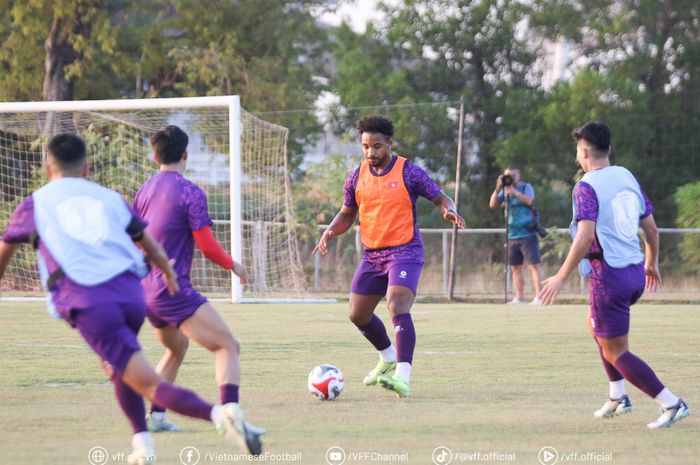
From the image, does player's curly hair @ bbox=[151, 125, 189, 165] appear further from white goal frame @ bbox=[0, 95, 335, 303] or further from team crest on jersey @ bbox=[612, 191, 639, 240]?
white goal frame @ bbox=[0, 95, 335, 303]

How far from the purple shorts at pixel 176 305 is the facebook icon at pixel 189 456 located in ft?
2.51

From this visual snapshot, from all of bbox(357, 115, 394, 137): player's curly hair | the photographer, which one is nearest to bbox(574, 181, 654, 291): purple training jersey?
bbox(357, 115, 394, 137): player's curly hair

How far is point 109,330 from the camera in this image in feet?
17.2

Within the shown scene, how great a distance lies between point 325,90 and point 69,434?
96.2 feet

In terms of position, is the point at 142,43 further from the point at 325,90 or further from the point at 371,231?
the point at 371,231

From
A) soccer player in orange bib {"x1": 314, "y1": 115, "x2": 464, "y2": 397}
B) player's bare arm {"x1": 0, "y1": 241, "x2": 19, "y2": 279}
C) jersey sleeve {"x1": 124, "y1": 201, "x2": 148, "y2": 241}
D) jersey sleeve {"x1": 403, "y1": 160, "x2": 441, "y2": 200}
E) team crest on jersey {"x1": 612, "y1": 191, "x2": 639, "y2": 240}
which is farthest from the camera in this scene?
jersey sleeve {"x1": 403, "y1": 160, "x2": 441, "y2": 200}

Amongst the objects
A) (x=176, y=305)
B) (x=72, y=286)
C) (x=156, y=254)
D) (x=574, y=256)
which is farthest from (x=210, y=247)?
(x=574, y=256)

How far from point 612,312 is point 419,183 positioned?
228 centimetres

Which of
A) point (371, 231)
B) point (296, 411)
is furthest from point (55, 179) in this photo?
point (371, 231)

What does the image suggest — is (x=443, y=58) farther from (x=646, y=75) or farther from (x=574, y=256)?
(x=574, y=256)

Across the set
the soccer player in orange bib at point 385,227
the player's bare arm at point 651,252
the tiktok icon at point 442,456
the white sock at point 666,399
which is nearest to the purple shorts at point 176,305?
the tiktok icon at point 442,456

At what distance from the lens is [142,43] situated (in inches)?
1126

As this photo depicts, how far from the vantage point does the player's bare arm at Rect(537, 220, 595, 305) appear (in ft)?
21.8

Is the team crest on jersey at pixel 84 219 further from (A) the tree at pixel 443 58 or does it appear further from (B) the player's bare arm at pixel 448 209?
(A) the tree at pixel 443 58
